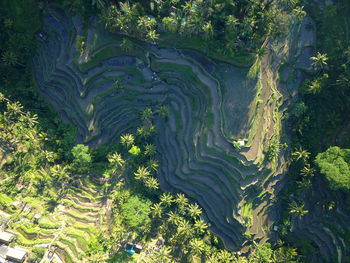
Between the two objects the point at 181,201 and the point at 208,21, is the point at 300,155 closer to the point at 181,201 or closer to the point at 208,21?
the point at 181,201

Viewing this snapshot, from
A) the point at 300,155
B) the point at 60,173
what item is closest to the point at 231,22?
the point at 300,155

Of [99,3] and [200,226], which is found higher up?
[99,3]

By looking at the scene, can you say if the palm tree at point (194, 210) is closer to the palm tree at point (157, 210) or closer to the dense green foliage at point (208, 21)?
the palm tree at point (157, 210)

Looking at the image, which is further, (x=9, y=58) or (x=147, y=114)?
(x=147, y=114)

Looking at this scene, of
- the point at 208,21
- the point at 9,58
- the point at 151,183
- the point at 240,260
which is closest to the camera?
the point at 208,21

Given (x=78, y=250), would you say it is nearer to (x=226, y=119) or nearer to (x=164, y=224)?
(x=164, y=224)

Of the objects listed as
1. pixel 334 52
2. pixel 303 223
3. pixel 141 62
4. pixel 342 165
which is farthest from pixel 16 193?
pixel 334 52

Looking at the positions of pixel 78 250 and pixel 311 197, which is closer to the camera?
pixel 78 250
